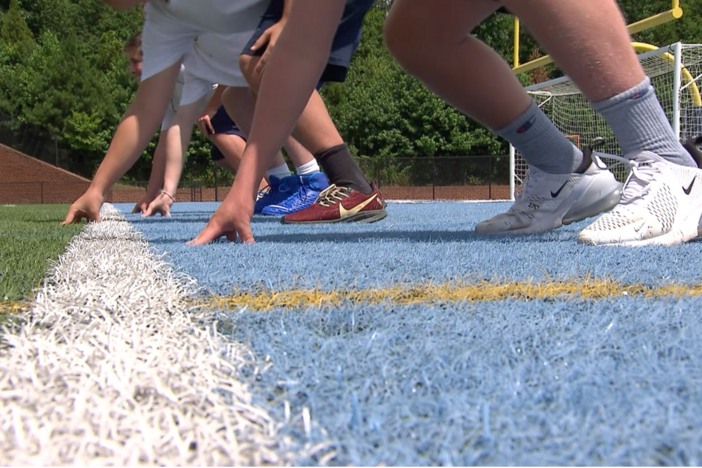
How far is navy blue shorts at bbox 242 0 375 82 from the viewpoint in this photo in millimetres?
2717

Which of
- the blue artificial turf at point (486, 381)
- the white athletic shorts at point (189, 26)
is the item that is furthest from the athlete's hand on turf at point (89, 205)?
the blue artificial turf at point (486, 381)

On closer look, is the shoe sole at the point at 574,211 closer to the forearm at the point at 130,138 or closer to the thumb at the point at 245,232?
the thumb at the point at 245,232

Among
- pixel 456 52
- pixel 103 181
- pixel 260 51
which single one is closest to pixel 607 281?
pixel 456 52

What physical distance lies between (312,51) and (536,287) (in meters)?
1.12

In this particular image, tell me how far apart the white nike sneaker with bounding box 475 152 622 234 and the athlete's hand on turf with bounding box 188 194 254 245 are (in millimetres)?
903

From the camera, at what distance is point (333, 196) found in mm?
3254

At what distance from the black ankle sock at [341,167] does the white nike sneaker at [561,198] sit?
3.80ft

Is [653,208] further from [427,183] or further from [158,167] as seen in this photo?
[427,183]

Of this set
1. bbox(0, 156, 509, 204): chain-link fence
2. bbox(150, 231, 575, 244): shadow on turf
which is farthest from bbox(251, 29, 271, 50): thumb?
bbox(0, 156, 509, 204): chain-link fence

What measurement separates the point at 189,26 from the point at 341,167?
1.02 meters

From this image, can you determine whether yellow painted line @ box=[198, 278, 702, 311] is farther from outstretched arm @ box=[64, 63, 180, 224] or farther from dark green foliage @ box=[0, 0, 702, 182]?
dark green foliage @ box=[0, 0, 702, 182]

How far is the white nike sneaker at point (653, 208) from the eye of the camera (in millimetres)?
1763

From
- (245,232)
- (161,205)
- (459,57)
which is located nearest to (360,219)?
(459,57)

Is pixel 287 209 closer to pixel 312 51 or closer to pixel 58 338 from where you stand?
→ pixel 312 51
